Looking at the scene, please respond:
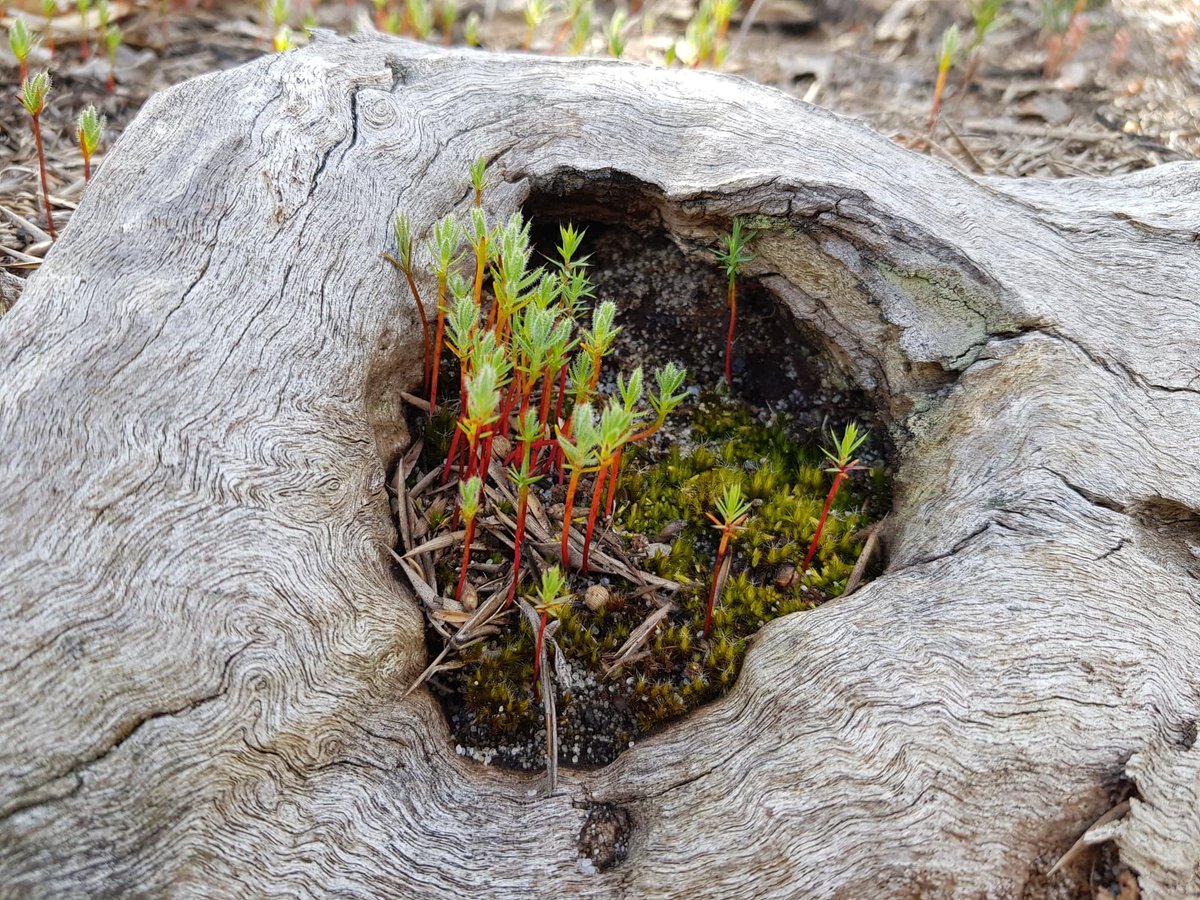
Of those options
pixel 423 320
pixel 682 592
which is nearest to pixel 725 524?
pixel 682 592

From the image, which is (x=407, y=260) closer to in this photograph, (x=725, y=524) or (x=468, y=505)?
(x=468, y=505)

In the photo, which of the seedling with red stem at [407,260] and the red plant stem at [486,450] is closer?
the red plant stem at [486,450]

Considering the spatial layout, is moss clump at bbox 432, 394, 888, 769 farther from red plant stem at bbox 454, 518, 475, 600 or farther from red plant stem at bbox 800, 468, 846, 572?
red plant stem at bbox 454, 518, 475, 600

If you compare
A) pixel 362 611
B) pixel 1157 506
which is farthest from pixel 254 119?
pixel 1157 506

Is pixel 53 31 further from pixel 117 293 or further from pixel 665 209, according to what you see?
pixel 665 209

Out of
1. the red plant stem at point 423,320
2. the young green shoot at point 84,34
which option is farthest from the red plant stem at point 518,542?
the young green shoot at point 84,34

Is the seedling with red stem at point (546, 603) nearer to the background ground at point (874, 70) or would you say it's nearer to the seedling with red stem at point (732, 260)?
the seedling with red stem at point (732, 260)
